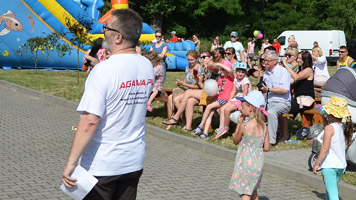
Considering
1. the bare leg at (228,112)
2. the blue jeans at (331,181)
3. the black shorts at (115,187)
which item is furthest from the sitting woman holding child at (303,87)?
the black shorts at (115,187)

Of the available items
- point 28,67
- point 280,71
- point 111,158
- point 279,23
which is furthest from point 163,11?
point 111,158

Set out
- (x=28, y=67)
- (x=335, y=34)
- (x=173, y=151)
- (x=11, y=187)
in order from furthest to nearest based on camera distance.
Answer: (x=335, y=34) < (x=28, y=67) < (x=173, y=151) < (x=11, y=187)

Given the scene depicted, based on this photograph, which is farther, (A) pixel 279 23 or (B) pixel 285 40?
(A) pixel 279 23

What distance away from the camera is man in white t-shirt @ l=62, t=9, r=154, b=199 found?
3.38 meters

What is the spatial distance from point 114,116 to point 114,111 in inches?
1.2

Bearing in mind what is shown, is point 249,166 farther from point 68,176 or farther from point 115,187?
point 68,176

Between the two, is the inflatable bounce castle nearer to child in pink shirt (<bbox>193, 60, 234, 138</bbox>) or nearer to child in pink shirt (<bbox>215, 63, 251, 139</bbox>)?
child in pink shirt (<bbox>193, 60, 234, 138</bbox>)

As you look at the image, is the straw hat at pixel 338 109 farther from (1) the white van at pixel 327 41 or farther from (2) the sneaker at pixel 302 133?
(1) the white van at pixel 327 41

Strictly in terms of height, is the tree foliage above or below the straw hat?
above

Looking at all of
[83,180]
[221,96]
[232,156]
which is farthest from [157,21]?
[83,180]

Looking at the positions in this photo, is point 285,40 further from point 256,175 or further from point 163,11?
point 256,175

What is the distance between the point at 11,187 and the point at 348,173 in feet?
13.6

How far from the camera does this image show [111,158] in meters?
3.49

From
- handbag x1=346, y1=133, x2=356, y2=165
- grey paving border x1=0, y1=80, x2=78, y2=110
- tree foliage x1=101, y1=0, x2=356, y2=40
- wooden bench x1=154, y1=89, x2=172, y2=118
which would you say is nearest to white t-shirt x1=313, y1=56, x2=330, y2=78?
wooden bench x1=154, y1=89, x2=172, y2=118
